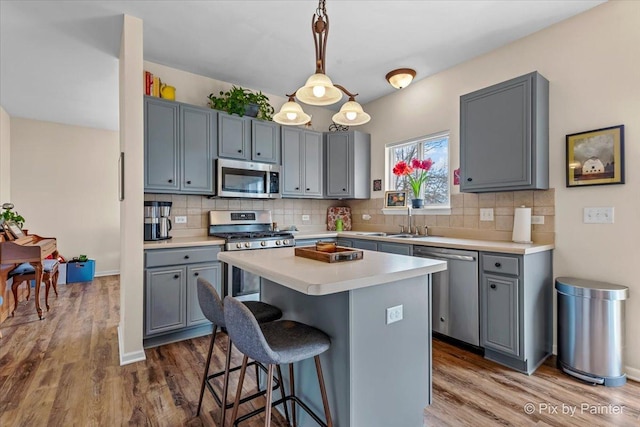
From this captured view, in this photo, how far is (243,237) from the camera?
3.20 metres

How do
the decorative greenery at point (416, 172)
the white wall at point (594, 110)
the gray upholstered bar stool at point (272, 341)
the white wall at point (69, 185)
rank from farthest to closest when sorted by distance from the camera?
the white wall at point (69, 185) → the decorative greenery at point (416, 172) → the white wall at point (594, 110) → the gray upholstered bar stool at point (272, 341)

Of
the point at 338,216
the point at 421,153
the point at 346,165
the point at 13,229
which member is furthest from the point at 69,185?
the point at 421,153

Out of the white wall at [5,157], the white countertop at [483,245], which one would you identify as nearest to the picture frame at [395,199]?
the white countertop at [483,245]

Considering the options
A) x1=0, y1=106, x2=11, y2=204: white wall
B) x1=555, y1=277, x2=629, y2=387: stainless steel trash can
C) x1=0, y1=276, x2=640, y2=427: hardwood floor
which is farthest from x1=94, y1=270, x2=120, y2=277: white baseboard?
x1=555, y1=277, x2=629, y2=387: stainless steel trash can

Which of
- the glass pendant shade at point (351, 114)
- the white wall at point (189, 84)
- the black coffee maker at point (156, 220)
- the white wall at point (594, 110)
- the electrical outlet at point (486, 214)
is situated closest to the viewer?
the glass pendant shade at point (351, 114)

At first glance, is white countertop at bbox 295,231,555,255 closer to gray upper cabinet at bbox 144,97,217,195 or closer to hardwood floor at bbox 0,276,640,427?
hardwood floor at bbox 0,276,640,427

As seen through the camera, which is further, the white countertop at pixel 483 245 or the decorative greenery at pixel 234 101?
the decorative greenery at pixel 234 101

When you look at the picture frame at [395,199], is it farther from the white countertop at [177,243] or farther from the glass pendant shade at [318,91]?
the glass pendant shade at [318,91]

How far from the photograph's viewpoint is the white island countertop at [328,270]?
124 cm

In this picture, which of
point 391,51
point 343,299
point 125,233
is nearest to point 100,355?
point 125,233

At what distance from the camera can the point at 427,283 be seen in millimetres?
1705

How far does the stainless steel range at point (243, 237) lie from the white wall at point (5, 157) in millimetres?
3703

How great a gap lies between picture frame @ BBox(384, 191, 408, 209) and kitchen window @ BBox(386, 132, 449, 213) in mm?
107

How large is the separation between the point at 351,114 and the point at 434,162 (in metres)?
1.86
